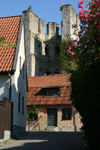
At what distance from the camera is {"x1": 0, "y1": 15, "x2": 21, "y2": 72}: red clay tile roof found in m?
17.8

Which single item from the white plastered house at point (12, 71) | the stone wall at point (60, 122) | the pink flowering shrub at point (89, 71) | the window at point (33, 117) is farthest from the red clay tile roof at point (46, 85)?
the pink flowering shrub at point (89, 71)

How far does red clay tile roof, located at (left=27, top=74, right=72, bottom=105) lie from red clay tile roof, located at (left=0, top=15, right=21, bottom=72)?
864 centimetres

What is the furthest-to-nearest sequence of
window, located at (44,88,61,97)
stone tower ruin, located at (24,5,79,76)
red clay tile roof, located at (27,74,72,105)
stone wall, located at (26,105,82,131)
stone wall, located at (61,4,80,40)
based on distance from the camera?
stone wall, located at (61,4,80,40)
stone tower ruin, located at (24,5,79,76)
window, located at (44,88,61,97)
red clay tile roof, located at (27,74,72,105)
stone wall, located at (26,105,82,131)

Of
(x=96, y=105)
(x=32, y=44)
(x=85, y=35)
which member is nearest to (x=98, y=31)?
(x=85, y=35)

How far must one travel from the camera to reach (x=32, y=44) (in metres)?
47.8

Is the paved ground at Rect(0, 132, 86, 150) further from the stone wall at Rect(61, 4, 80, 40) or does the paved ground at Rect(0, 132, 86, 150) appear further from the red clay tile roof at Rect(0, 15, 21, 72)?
the stone wall at Rect(61, 4, 80, 40)

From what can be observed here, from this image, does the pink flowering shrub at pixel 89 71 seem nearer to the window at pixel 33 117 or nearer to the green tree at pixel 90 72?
the green tree at pixel 90 72

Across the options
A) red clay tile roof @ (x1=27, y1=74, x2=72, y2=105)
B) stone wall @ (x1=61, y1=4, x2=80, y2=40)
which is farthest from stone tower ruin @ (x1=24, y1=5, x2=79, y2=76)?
red clay tile roof @ (x1=27, y1=74, x2=72, y2=105)

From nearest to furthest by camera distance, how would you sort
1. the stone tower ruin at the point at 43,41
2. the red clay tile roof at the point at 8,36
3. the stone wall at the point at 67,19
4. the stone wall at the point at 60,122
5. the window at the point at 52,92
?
the red clay tile roof at the point at 8,36, the stone wall at the point at 60,122, the window at the point at 52,92, the stone tower ruin at the point at 43,41, the stone wall at the point at 67,19

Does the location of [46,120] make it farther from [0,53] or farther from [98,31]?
[98,31]

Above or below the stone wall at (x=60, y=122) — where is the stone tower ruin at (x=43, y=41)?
above

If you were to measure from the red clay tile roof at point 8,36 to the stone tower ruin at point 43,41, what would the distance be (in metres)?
24.2

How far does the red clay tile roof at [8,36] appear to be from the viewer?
1777cm

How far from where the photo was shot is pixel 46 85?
3197 centimetres
